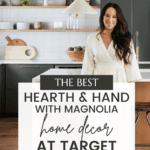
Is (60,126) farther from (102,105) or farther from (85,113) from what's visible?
(102,105)

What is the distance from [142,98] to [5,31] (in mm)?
3035

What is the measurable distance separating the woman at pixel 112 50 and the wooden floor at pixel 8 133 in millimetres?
1348

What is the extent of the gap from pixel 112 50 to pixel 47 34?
9.47 feet

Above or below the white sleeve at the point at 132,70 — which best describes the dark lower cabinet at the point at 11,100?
below

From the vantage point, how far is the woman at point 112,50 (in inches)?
79.2

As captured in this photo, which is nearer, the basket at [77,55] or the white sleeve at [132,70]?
the white sleeve at [132,70]

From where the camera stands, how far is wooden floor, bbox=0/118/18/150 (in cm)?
279

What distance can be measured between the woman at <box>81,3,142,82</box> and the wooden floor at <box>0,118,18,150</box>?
1.35m

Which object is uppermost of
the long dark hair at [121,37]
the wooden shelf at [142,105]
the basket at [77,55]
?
the long dark hair at [121,37]

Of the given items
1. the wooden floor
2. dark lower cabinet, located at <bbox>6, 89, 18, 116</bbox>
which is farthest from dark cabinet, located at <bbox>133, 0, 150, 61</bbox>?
the wooden floor

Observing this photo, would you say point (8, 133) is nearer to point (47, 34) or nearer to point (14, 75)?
point (14, 75)

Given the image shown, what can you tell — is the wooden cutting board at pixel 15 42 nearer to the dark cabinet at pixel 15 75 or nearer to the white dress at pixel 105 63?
the dark cabinet at pixel 15 75

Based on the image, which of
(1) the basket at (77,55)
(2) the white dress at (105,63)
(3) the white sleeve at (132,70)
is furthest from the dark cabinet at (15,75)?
(3) the white sleeve at (132,70)

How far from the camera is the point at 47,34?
15.5ft
